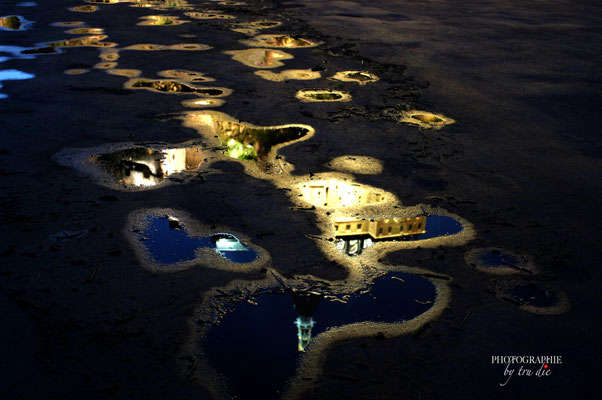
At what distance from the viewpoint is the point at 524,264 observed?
11.7 feet

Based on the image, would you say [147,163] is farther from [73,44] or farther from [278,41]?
[278,41]

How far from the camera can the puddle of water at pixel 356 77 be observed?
8.28 m

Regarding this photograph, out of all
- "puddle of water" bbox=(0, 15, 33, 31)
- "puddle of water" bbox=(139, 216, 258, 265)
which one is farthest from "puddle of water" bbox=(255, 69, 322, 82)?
"puddle of water" bbox=(0, 15, 33, 31)

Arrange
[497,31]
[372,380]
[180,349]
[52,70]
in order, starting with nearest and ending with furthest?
[372,380] < [180,349] < [52,70] < [497,31]

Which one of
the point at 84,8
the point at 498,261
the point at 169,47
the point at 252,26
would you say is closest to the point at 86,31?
the point at 169,47

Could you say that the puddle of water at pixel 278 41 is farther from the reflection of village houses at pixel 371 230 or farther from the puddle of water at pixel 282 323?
the puddle of water at pixel 282 323

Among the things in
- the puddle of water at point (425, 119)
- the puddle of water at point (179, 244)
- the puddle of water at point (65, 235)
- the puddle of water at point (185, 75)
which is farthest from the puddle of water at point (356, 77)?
the puddle of water at point (65, 235)

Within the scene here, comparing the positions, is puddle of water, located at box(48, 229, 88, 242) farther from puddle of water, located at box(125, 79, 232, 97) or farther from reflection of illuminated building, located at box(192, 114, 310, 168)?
puddle of water, located at box(125, 79, 232, 97)

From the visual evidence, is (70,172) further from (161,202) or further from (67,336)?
(67,336)

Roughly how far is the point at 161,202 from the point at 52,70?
5382mm

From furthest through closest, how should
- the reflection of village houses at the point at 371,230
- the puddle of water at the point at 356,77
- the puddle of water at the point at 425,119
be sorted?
1. the puddle of water at the point at 356,77
2. the puddle of water at the point at 425,119
3. the reflection of village houses at the point at 371,230

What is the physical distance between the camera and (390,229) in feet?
13.1

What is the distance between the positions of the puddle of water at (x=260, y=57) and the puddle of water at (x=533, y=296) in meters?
6.91

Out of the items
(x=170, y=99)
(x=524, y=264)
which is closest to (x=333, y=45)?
(x=170, y=99)
